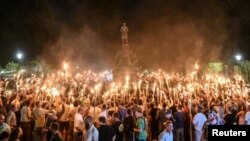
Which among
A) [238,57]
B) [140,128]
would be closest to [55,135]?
[140,128]

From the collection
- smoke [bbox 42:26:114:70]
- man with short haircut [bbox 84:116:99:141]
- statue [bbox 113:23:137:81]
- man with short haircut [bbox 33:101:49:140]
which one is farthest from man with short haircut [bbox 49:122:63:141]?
smoke [bbox 42:26:114:70]

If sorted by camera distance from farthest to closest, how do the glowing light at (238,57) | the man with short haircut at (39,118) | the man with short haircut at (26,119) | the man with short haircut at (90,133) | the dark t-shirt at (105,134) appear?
the glowing light at (238,57) < the man with short haircut at (26,119) < the man with short haircut at (39,118) < the dark t-shirt at (105,134) < the man with short haircut at (90,133)

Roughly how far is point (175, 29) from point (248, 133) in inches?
1955

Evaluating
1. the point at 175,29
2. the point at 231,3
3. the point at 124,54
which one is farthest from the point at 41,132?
the point at 175,29

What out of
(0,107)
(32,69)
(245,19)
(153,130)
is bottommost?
(153,130)

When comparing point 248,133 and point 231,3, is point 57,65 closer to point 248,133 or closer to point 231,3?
point 231,3

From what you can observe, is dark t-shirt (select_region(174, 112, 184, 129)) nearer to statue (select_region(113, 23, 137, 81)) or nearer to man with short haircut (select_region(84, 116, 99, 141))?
man with short haircut (select_region(84, 116, 99, 141))

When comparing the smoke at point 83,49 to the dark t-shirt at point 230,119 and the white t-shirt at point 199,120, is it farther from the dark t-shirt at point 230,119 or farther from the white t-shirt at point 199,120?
the white t-shirt at point 199,120

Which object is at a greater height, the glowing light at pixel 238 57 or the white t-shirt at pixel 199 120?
the glowing light at pixel 238 57

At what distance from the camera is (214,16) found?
5044 cm

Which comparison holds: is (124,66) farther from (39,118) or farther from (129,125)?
(129,125)

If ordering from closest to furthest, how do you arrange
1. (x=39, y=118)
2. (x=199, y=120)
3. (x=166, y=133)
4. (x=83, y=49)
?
(x=166, y=133), (x=199, y=120), (x=39, y=118), (x=83, y=49)

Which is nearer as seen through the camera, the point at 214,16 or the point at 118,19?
the point at 214,16

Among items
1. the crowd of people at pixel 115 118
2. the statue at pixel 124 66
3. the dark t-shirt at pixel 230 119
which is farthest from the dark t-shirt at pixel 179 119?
the statue at pixel 124 66
